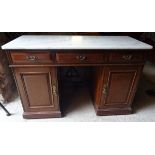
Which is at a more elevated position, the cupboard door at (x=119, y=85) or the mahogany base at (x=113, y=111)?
the cupboard door at (x=119, y=85)

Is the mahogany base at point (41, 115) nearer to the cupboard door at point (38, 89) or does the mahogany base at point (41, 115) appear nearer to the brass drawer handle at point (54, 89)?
the cupboard door at point (38, 89)

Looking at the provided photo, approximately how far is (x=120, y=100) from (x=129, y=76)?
288mm

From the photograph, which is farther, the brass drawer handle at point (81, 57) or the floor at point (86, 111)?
the floor at point (86, 111)

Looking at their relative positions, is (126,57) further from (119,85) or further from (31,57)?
(31,57)

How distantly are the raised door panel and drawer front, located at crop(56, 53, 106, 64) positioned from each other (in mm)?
130

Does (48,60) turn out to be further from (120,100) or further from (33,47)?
(120,100)

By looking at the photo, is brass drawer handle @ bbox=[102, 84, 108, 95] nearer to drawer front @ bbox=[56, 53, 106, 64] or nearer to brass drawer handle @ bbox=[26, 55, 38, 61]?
drawer front @ bbox=[56, 53, 106, 64]

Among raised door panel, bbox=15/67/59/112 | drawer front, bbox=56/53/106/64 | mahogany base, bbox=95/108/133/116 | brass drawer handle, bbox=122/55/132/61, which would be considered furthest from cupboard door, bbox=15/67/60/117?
brass drawer handle, bbox=122/55/132/61

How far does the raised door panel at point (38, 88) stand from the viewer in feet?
3.87

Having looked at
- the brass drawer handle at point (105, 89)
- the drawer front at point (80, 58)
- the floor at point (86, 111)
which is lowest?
the floor at point (86, 111)

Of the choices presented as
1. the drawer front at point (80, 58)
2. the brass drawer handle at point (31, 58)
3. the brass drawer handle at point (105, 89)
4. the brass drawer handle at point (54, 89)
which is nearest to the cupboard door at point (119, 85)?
the brass drawer handle at point (105, 89)

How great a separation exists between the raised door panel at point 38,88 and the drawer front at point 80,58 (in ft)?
0.43

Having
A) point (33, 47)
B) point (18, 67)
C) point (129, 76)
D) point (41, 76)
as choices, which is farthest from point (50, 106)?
point (129, 76)

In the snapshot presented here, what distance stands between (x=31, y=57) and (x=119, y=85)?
0.81m
